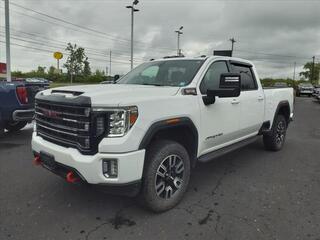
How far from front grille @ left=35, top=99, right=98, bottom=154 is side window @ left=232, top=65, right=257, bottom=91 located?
2976 mm

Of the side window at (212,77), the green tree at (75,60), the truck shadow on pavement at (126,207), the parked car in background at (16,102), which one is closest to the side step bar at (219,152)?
the truck shadow on pavement at (126,207)

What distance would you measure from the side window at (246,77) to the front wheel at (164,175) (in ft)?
6.90

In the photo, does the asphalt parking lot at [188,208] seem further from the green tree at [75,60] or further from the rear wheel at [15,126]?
the green tree at [75,60]

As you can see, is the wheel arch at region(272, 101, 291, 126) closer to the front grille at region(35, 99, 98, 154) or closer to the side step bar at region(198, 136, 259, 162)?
the side step bar at region(198, 136, 259, 162)

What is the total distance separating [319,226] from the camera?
127 inches

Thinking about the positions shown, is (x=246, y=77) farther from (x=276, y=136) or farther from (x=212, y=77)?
(x=276, y=136)

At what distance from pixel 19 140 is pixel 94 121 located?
506 cm

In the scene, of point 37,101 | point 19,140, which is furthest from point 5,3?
point 37,101

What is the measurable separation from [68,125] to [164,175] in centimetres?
123

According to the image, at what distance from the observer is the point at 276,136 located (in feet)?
20.9

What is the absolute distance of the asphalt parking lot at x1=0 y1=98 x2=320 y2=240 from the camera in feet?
10.1

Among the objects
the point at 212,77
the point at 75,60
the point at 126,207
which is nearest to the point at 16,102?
the point at 126,207

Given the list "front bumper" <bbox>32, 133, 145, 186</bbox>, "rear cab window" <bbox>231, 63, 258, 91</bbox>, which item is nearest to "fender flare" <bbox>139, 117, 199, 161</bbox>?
"front bumper" <bbox>32, 133, 145, 186</bbox>

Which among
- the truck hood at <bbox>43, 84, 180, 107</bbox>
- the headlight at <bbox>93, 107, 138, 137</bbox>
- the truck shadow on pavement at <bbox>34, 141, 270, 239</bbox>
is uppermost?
the truck hood at <bbox>43, 84, 180, 107</bbox>
